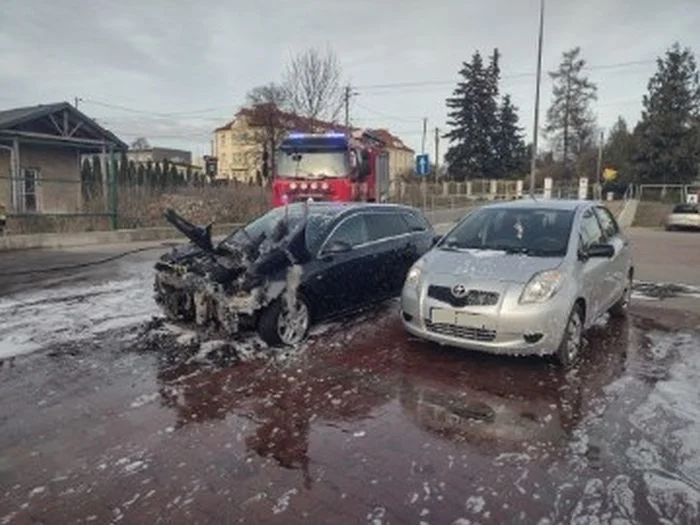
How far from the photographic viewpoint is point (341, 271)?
7.71m

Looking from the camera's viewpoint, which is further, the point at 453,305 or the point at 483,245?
the point at 483,245

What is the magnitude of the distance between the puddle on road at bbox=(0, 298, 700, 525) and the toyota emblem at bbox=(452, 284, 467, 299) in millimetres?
736

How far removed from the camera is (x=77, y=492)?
12.6 ft

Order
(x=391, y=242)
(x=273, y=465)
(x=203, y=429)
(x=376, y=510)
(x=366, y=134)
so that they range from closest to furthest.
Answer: (x=376, y=510) → (x=273, y=465) → (x=203, y=429) → (x=391, y=242) → (x=366, y=134)

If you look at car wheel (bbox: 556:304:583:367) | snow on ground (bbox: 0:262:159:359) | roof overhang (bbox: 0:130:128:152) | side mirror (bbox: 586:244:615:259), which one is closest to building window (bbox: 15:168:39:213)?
roof overhang (bbox: 0:130:128:152)

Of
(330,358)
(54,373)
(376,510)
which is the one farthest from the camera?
(330,358)

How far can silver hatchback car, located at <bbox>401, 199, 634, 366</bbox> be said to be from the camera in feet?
20.0

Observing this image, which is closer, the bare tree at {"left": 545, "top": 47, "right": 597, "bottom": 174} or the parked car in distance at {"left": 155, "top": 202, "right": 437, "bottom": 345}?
the parked car in distance at {"left": 155, "top": 202, "right": 437, "bottom": 345}

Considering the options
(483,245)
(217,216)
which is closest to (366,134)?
(217,216)

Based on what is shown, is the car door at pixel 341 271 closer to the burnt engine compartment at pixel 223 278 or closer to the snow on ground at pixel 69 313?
the burnt engine compartment at pixel 223 278

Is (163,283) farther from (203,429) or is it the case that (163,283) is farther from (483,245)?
(483,245)

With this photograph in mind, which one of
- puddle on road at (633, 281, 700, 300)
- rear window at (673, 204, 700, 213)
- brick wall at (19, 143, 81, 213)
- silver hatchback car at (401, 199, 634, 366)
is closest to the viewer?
silver hatchback car at (401, 199, 634, 366)

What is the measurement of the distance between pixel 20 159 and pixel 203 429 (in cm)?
2278

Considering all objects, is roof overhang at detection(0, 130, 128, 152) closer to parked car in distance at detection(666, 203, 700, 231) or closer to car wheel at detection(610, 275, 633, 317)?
car wheel at detection(610, 275, 633, 317)
